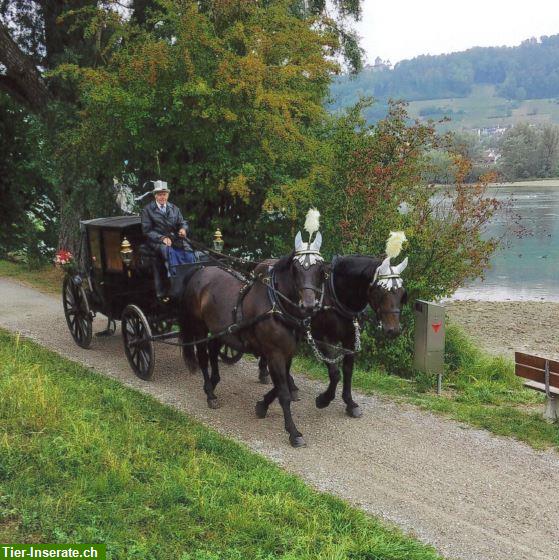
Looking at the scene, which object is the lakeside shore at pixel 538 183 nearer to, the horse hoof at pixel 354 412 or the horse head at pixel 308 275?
the horse hoof at pixel 354 412

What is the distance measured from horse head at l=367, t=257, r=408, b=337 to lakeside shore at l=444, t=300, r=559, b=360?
30.7 ft

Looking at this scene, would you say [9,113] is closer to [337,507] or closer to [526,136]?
[337,507]

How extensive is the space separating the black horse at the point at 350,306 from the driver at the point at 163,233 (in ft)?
6.81

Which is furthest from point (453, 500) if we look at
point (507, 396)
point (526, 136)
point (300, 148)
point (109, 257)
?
point (526, 136)

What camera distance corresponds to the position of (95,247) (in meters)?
9.53

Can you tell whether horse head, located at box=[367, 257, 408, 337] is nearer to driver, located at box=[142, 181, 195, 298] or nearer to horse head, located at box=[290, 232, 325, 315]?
horse head, located at box=[290, 232, 325, 315]

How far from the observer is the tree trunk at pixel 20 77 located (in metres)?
14.7

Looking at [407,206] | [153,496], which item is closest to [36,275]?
[407,206]

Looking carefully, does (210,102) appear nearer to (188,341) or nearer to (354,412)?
(188,341)

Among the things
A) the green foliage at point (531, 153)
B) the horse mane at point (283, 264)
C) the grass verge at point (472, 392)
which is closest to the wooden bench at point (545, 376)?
the grass verge at point (472, 392)

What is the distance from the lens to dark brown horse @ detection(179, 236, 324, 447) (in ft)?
21.4

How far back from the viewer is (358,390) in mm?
8641

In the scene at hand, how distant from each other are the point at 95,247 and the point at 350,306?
13.9 ft

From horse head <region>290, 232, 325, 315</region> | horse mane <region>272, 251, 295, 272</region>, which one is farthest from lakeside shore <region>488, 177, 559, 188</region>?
horse head <region>290, 232, 325, 315</region>
